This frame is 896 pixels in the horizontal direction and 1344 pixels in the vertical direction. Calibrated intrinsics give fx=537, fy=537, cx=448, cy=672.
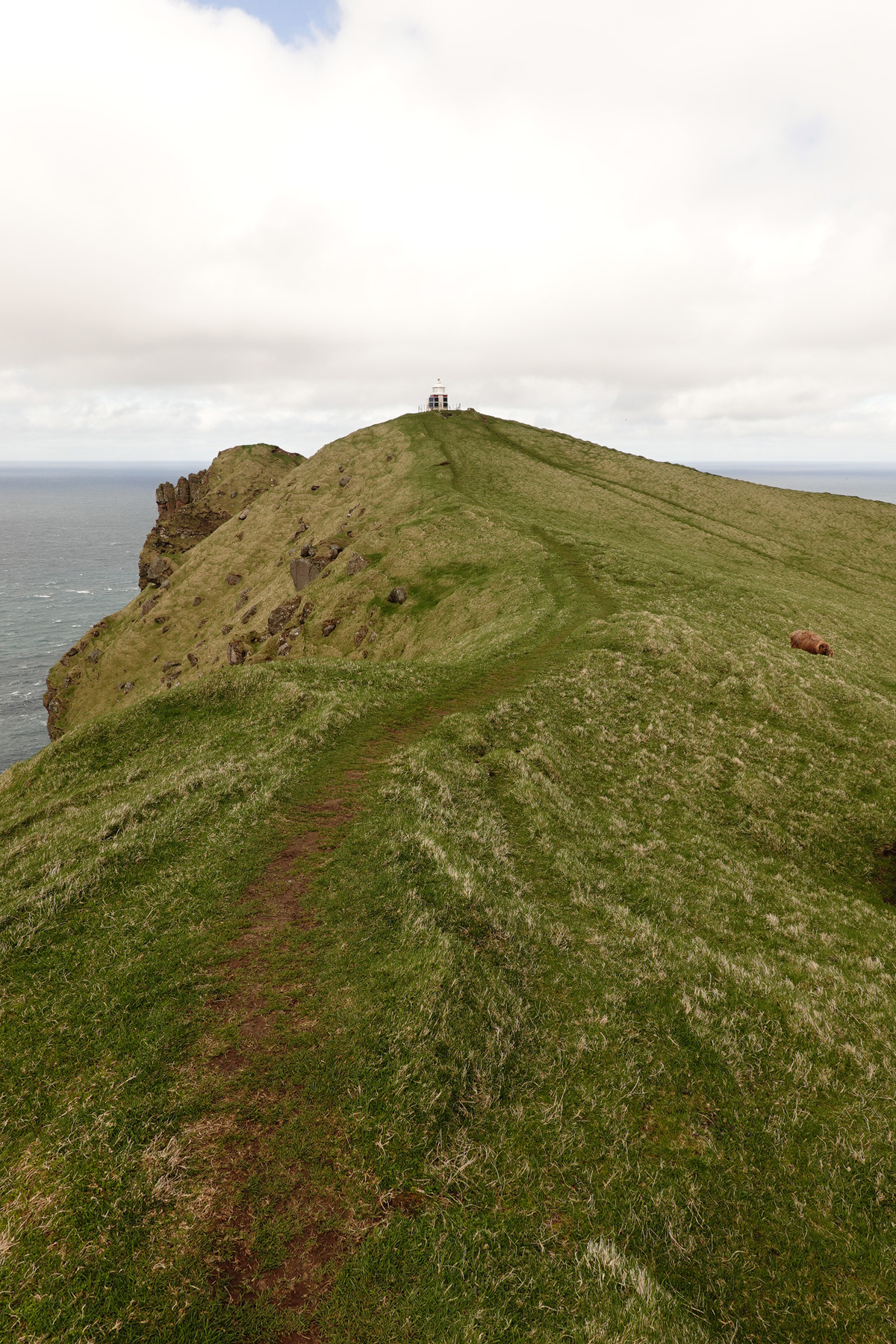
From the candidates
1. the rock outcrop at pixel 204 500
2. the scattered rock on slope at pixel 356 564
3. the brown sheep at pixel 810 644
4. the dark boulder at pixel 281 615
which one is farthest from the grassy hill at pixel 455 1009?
the rock outcrop at pixel 204 500

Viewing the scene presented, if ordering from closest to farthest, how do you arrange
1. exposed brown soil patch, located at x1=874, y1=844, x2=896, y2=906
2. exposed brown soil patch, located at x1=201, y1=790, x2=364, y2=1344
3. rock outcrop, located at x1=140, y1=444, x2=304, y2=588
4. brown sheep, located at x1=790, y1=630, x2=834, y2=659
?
exposed brown soil patch, located at x1=201, y1=790, x2=364, y2=1344 → exposed brown soil patch, located at x1=874, y1=844, x2=896, y2=906 → brown sheep, located at x1=790, y1=630, x2=834, y2=659 → rock outcrop, located at x1=140, y1=444, x2=304, y2=588

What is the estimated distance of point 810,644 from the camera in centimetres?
3844

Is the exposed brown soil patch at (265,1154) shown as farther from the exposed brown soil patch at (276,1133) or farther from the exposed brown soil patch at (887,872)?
the exposed brown soil patch at (887,872)

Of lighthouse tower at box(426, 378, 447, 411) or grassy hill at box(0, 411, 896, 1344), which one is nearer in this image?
grassy hill at box(0, 411, 896, 1344)

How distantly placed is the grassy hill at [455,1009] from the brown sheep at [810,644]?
7.44 m

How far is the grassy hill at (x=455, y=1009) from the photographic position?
7.22 meters

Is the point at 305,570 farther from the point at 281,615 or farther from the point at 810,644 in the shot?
the point at 810,644

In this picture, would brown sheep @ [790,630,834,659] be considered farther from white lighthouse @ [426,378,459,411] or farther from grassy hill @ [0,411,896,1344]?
white lighthouse @ [426,378,459,411]

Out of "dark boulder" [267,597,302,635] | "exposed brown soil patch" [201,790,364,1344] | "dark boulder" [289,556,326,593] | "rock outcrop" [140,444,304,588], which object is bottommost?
"dark boulder" [267,597,302,635]

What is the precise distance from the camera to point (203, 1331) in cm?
632

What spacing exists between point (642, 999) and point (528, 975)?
2.80 meters

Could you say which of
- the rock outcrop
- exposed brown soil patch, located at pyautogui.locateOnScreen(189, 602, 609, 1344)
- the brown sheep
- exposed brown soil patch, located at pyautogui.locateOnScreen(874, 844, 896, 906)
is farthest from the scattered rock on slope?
the rock outcrop

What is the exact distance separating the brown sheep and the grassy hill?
7440mm

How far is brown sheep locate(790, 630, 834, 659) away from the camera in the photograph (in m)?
38.0
